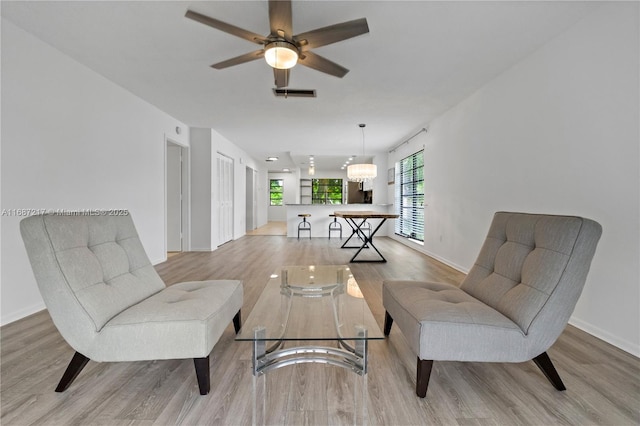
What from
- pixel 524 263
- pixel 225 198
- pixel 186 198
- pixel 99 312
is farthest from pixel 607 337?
pixel 225 198

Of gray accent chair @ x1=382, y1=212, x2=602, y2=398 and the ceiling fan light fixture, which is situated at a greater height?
the ceiling fan light fixture

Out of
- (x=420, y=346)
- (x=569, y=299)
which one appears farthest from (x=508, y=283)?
(x=420, y=346)

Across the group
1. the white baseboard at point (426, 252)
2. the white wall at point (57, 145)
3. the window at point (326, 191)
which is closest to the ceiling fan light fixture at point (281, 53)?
the white wall at point (57, 145)

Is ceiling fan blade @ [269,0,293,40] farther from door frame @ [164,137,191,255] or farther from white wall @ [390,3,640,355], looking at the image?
door frame @ [164,137,191,255]

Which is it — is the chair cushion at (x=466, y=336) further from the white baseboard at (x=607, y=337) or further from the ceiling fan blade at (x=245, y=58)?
the ceiling fan blade at (x=245, y=58)

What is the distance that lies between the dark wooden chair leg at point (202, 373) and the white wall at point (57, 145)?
216 centimetres

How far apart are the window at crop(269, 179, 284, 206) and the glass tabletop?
10935 millimetres

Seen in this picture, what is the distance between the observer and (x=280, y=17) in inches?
70.8

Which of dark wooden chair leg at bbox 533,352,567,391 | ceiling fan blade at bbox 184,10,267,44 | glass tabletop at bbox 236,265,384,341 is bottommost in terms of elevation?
dark wooden chair leg at bbox 533,352,567,391

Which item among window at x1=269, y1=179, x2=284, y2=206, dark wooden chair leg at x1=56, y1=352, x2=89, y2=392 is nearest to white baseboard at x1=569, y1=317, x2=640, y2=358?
dark wooden chair leg at x1=56, y1=352, x2=89, y2=392

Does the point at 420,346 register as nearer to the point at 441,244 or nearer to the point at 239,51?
the point at 239,51

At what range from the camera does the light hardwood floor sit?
4.23ft

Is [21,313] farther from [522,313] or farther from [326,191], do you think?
[326,191]

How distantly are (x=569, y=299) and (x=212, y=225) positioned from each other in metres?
5.57
